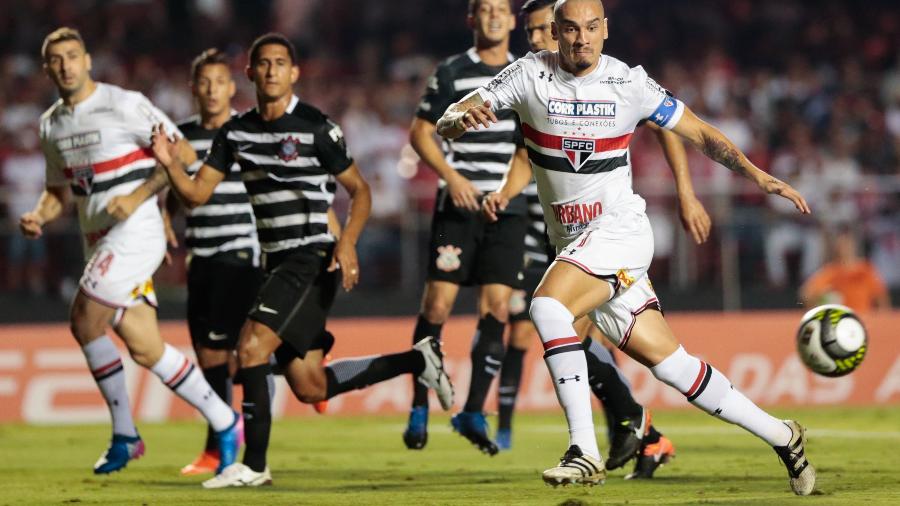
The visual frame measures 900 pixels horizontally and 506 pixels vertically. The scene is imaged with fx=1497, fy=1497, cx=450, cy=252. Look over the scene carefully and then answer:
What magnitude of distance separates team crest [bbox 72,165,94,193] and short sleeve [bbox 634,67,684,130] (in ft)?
12.6

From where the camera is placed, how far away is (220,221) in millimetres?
10164

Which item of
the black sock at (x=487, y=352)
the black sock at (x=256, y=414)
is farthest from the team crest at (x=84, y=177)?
the black sock at (x=487, y=352)

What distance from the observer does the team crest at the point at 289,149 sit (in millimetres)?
8469

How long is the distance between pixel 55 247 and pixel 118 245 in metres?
6.87

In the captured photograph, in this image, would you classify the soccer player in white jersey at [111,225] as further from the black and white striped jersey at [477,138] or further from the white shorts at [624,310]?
the white shorts at [624,310]

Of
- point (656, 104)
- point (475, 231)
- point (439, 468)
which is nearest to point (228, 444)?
point (439, 468)

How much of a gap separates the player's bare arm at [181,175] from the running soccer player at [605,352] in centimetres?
202

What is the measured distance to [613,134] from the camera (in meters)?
7.38

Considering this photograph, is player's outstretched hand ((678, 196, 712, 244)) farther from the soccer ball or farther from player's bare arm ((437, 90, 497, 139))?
the soccer ball

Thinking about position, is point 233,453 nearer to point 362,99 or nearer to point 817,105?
point 362,99

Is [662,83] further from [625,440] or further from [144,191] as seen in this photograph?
[625,440]

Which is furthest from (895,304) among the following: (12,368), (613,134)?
(613,134)

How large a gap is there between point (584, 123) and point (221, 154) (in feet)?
7.59

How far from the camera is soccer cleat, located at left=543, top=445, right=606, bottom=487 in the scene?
663 cm
